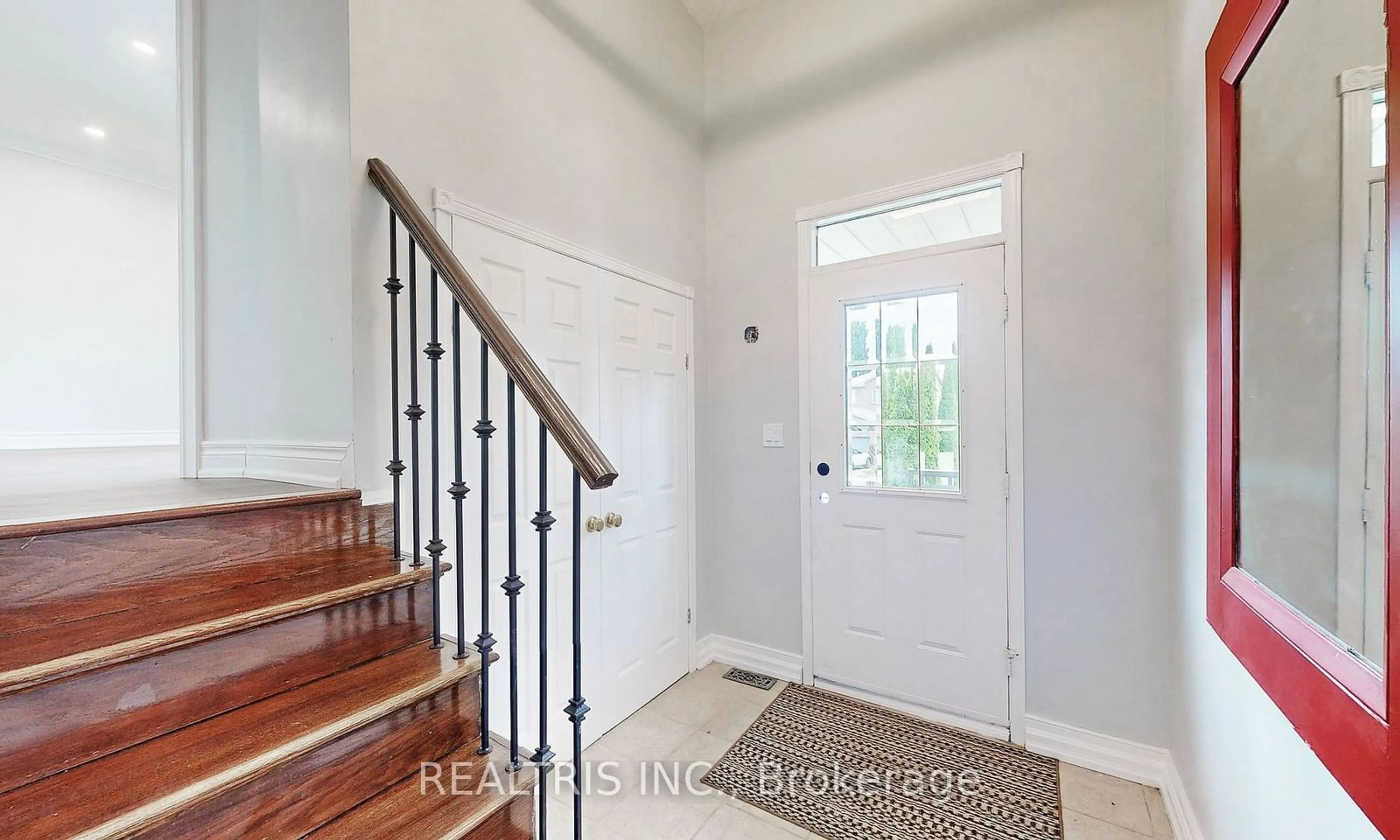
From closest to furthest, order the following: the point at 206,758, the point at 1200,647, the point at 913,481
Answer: the point at 206,758
the point at 1200,647
the point at 913,481

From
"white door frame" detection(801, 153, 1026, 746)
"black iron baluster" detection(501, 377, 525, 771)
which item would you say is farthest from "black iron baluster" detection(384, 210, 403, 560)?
Result: "white door frame" detection(801, 153, 1026, 746)

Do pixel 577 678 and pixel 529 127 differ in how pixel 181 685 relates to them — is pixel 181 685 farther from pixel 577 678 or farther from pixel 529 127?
pixel 529 127

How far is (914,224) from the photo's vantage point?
2.43 meters

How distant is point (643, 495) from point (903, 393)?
131 centimetres

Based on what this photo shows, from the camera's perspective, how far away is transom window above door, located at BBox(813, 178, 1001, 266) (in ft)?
7.47

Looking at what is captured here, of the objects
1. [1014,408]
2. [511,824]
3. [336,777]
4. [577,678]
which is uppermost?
[1014,408]

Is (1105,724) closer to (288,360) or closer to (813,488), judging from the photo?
(813,488)

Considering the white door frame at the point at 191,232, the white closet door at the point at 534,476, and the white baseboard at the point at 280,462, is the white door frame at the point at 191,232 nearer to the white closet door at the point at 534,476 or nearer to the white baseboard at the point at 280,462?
the white baseboard at the point at 280,462

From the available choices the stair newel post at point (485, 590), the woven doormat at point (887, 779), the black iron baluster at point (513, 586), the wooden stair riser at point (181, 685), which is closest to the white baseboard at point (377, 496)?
the wooden stair riser at point (181, 685)

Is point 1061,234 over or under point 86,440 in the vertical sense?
over

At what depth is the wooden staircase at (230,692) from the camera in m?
0.85

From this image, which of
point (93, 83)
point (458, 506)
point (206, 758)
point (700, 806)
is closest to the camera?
point (206, 758)

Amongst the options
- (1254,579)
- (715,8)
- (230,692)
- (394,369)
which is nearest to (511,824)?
(230,692)

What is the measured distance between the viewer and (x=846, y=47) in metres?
2.55
